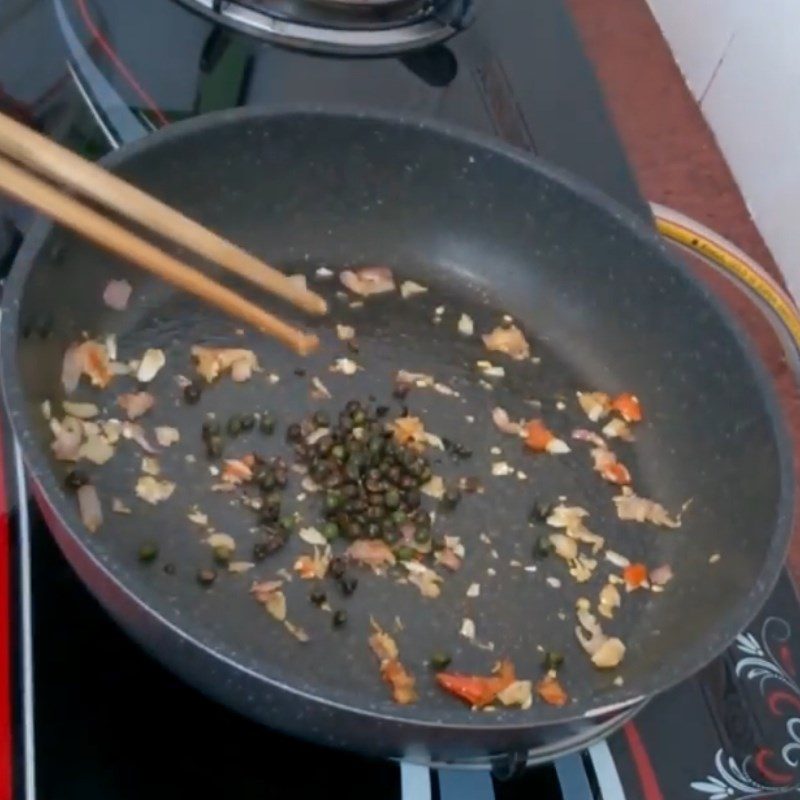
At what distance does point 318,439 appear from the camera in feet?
2.58

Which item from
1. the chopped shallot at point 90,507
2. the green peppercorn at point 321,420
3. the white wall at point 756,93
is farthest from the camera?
the white wall at point 756,93

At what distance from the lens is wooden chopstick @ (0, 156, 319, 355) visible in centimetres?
60

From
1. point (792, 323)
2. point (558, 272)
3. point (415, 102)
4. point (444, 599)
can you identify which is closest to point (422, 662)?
point (444, 599)

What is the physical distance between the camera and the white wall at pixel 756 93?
46.0 inches

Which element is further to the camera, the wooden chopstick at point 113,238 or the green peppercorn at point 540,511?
the green peppercorn at point 540,511

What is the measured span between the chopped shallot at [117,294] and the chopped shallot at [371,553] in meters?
0.23

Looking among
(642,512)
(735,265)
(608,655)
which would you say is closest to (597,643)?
(608,655)

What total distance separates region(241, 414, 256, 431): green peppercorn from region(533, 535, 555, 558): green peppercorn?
0.19m

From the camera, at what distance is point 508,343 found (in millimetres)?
896

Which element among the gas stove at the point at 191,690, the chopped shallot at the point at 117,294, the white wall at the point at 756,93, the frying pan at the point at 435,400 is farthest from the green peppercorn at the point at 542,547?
the white wall at the point at 756,93

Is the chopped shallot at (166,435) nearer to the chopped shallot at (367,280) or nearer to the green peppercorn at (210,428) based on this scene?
the green peppercorn at (210,428)

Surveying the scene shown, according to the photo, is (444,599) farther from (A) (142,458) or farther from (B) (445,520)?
(A) (142,458)

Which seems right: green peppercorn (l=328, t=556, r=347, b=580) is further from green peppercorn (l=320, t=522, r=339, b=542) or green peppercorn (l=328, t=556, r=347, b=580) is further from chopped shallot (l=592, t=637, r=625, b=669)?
chopped shallot (l=592, t=637, r=625, b=669)

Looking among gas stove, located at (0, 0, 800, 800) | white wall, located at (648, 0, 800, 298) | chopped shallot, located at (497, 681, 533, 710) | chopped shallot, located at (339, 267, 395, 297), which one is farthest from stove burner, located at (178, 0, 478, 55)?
chopped shallot, located at (497, 681, 533, 710)
